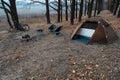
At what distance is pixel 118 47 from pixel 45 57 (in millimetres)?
3206

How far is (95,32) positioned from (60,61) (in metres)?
2.64

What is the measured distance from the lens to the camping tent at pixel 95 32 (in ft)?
28.2

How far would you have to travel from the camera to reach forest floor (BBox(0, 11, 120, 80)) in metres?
6.00

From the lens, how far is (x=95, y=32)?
8.64m

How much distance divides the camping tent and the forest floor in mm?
346

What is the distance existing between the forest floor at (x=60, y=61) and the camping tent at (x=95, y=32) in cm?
35

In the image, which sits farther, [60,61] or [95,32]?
[95,32]

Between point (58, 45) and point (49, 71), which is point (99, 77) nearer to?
point (49, 71)

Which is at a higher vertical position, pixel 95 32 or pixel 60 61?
pixel 95 32

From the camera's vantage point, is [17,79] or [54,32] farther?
[54,32]

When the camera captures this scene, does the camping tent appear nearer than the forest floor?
A: No

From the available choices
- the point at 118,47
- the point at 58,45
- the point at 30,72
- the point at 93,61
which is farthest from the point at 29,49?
the point at 118,47

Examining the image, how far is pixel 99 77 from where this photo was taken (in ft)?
18.6

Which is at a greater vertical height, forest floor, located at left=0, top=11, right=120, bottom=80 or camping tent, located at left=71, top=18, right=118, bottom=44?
camping tent, located at left=71, top=18, right=118, bottom=44
